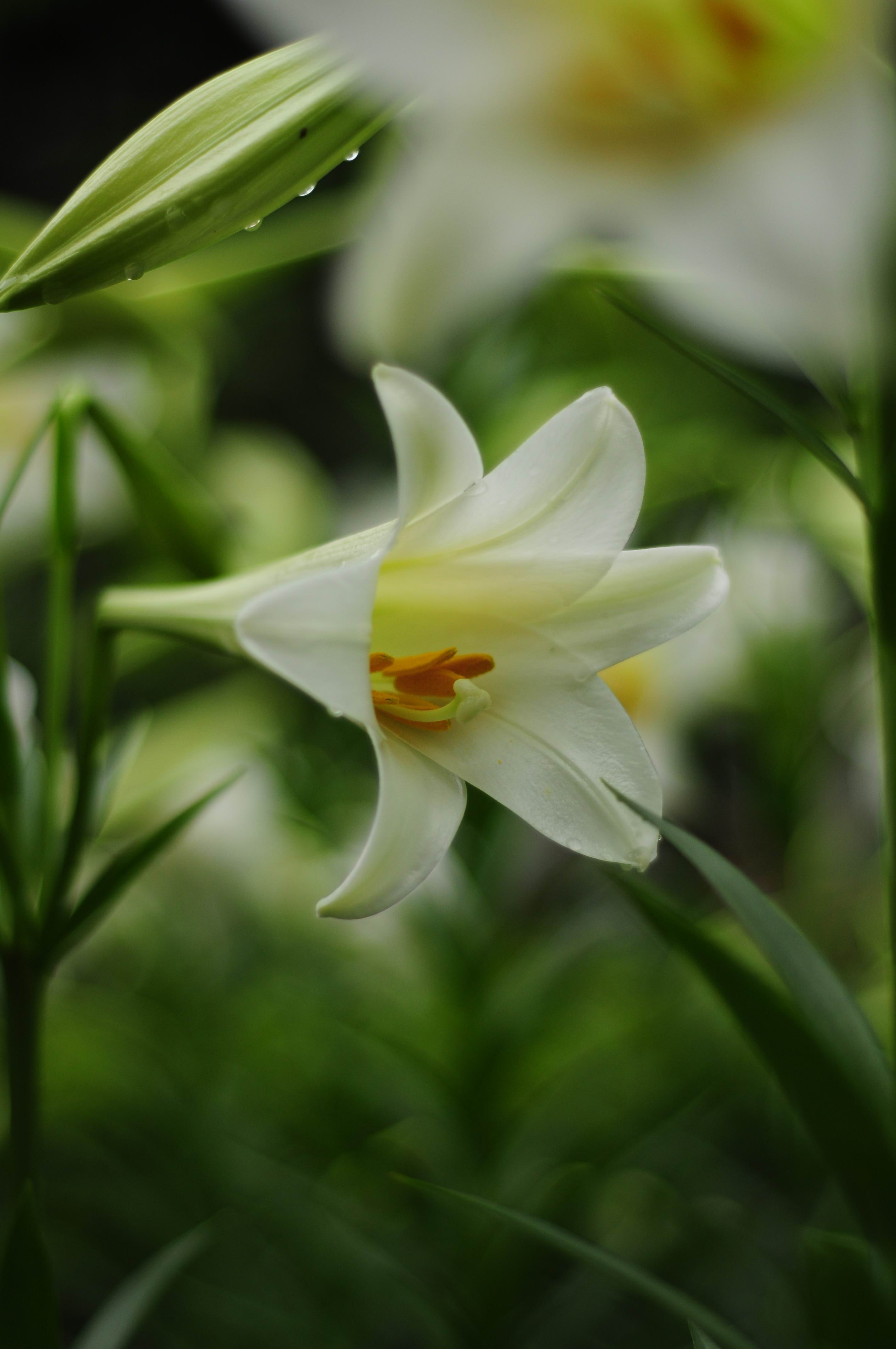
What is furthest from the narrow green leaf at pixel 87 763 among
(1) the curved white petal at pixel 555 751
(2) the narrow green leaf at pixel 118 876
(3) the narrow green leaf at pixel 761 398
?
(3) the narrow green leaf at pixel 761 398

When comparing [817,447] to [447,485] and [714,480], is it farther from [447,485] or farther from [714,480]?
[714,480]

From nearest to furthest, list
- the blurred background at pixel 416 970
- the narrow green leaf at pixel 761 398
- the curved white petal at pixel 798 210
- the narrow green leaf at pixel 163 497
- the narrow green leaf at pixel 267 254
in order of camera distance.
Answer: the curved white petal at pixel 798 210 → the narrow green leaf at pixel 761 398 → the narrow green leaf at pixel 163 497 → the narrow green leaf at pixel 267 254 → the blurred background at pixel 416 970

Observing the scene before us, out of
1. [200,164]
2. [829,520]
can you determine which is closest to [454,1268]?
[829,520]

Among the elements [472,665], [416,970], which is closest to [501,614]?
[472,665]

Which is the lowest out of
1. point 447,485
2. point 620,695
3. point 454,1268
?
point 454,1268

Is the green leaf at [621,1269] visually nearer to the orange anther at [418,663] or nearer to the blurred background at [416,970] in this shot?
the orange anther at [418,663]
